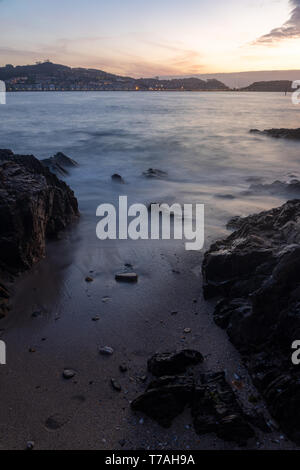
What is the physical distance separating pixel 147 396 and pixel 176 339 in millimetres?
1176

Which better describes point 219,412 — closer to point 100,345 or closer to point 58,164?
point 100,345

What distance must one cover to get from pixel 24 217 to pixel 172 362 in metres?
3.93

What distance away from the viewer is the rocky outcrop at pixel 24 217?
19.1 ft

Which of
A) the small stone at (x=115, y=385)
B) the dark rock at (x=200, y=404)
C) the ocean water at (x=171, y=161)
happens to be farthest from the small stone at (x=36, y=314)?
the ocean water at (x=171, y=161)

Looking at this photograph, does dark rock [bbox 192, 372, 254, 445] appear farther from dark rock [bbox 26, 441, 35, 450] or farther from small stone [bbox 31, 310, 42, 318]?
small stone [bbox 31, 310, 42, 318]

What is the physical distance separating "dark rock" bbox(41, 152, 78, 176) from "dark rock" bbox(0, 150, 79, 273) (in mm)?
6558

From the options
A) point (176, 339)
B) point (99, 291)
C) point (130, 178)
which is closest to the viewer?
point (176, 339)

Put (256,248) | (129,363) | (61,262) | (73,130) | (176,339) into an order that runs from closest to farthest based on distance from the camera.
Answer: (129,363)
(176,339)
(256,248)
(61,262)
(73,130)

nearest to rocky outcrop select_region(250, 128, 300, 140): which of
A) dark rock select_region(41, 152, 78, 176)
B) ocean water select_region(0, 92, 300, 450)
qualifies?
ocean water select_region(0, 92, 300, 450)

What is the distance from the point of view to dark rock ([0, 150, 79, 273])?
584 cm

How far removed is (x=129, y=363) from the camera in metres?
4.11

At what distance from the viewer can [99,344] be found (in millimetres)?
4438
